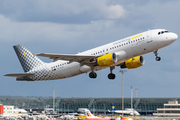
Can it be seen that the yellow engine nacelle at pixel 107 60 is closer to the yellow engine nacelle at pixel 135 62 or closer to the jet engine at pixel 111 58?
the jet engine at pixel 111 58

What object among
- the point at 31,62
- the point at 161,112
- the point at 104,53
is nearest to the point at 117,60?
the point at 104,53

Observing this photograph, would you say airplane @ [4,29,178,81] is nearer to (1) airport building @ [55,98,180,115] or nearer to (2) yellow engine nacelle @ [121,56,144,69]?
(2) yellow engine nacelle @ [121,56,144,69]

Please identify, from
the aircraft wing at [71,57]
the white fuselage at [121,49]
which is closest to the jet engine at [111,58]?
the white fuselage at [121,49]

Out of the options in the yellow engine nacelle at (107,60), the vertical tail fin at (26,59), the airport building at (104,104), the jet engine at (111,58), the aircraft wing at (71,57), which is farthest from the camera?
the airport building at (104,104)

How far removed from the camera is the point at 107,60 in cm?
5153

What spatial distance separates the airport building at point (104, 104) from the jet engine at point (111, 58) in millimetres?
99374

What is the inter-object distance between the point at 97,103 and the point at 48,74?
112 m

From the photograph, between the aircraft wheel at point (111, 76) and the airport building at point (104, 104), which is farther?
the airport building at point (104, 104)

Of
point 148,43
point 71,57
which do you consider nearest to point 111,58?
point 148,43

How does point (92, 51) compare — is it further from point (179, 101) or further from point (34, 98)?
point (179, 101)

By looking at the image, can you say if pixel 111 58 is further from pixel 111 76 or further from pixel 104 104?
pixel 104 104

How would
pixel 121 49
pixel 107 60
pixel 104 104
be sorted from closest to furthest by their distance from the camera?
1. pixel 121 49
2. pixel 107 60
3. pixel 104 104

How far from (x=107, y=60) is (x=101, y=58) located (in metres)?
1.39

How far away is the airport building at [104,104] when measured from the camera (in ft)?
507
